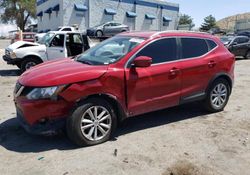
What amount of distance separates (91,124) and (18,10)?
59127 millimetres

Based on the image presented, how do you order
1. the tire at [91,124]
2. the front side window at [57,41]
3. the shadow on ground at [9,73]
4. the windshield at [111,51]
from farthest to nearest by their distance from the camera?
the shadow on ground at [9,73] → the front side window at [57,41] → the windshield at [111,51] → the tire at [91,124]

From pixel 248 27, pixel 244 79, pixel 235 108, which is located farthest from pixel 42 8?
pixel 235 108

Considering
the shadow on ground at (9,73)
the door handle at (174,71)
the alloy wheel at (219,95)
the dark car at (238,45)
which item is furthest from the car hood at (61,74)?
the dark car at (238,45)

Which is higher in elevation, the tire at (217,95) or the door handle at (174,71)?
the door handle at (174,71)

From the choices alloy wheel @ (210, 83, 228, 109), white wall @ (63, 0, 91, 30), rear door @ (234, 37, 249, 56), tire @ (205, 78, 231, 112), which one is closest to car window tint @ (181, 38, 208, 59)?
tire @ (205, 78, 231, 112)

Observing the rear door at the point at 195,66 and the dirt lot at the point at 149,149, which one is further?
the rear door at the point at 195,66

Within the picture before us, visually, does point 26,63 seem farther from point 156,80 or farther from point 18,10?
point 18,10

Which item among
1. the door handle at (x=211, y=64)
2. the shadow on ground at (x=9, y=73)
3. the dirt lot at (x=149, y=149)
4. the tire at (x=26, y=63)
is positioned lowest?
the dirt lot at (x=149, y=149)

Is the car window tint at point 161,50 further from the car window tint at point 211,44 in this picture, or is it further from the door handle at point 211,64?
the car window tint at point 211,44

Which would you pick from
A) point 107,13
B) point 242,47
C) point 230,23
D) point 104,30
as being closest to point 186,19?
point 230,23

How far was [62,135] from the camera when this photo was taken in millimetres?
5320

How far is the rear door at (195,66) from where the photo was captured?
5.96m

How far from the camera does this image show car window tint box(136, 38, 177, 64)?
5.53 metres

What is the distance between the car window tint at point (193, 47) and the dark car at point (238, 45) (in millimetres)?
12864
